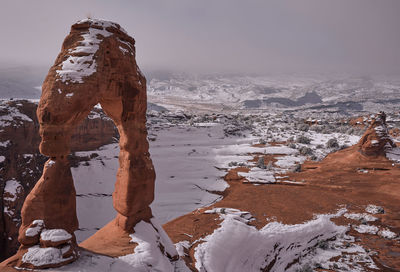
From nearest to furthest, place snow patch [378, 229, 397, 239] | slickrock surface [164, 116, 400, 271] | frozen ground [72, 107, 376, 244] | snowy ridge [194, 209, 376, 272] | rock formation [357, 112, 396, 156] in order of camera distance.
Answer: snowy ridge [194, 209, 376, 272] < slickrock surface [164, 116, 400, 271] < snow patch [378, 229, 397, 239] < frozen ground [72, 107, 376, 244] < rock formation [357, 112, 396, 156]

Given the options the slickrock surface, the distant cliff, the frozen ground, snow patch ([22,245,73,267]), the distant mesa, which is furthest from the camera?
the distant mesa


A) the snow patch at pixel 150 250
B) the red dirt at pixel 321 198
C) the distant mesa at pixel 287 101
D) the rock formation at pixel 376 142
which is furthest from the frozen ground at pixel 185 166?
the distant mesa at pixel 287 101

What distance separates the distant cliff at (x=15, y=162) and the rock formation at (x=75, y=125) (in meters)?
6.81

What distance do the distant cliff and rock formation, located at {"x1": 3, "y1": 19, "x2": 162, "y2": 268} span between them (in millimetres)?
6812

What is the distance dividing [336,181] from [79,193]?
16.9m

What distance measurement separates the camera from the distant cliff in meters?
10.2

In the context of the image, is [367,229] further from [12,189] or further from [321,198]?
[12,189]

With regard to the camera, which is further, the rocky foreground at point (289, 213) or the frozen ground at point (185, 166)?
the frozen ground at point (185, 166)

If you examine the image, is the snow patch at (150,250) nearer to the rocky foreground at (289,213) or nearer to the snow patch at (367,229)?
the rocky foreground at (289,213)

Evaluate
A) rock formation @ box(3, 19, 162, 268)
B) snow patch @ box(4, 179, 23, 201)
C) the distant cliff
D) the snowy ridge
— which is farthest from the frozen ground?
rock formation @ box(3, 19, 162, 268)

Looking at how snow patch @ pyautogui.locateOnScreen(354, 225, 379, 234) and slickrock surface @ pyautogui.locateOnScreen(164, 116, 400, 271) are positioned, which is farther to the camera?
snow patch @ pyautogui.locateOnScreen(354, 225, 379, 234)

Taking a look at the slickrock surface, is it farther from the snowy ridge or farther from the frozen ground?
the frozen ground

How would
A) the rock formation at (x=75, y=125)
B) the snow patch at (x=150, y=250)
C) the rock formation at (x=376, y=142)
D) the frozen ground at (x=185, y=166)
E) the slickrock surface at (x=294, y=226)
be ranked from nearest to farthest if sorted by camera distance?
the rock formation at (x=75, y=125), the snow patch at (x=150, y=250), the slickrock surface at (x=294, y=226), the frozen ground at (x=185, y=166), the rock formation at (x=376, y=142)

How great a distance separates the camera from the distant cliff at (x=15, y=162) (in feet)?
33.5
